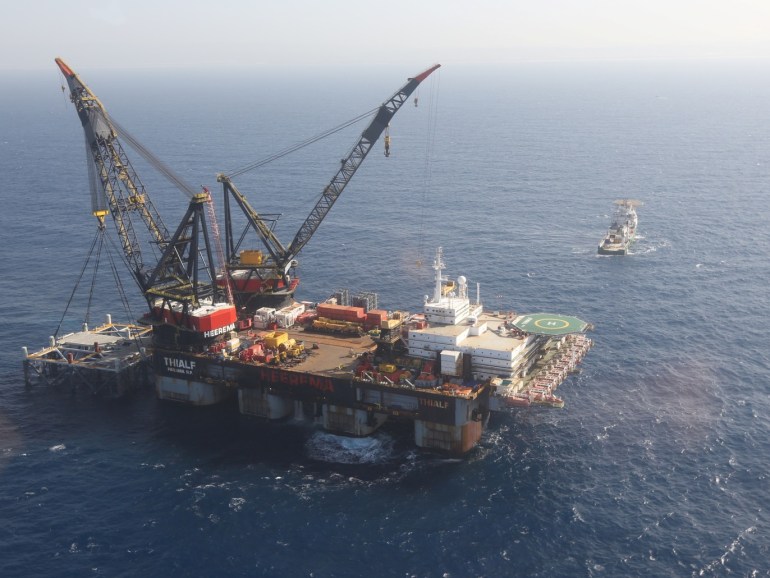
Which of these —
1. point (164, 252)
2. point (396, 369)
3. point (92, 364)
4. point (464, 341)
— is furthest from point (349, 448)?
point (164, 252)

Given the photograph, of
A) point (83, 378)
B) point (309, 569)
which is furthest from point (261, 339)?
point (309, 569)

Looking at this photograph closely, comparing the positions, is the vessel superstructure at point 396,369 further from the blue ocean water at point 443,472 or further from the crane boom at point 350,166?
the crane boom at point 350,166

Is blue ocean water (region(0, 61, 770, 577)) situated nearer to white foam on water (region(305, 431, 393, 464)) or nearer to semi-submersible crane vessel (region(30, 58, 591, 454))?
white foam on water (region(305, 431, 393, 464))

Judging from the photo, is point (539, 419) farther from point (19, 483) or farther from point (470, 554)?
point (19, 483)

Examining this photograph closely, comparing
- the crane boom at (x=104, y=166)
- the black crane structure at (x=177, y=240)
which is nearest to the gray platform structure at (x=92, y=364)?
the black crane structure at (x=177, y=240)

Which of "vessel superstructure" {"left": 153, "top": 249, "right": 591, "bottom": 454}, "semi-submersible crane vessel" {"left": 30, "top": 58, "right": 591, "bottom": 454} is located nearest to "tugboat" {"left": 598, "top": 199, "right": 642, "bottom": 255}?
"vessel superstructure" {"left": 153, "top": 249, "right": 591, "bottom": 454}
